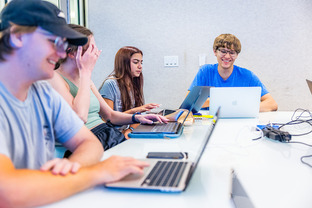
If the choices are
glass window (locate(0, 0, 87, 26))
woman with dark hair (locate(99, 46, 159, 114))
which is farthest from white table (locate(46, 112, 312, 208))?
glass window (locate(0, 0, 87, 26))

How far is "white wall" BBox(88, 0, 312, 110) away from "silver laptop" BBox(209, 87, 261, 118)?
1180 millimetres

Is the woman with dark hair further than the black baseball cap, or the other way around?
the woman with dark hair

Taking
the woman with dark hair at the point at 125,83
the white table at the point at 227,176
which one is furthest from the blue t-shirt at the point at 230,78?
the white table at the point at 227,176

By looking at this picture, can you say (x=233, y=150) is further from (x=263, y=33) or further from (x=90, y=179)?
(x=263, y=33)

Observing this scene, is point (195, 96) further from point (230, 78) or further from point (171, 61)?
point (171, 61)

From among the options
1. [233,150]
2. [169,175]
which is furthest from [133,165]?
[233,150]

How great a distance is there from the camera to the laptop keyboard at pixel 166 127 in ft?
4.08

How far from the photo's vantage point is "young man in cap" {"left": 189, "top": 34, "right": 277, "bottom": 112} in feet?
7.51

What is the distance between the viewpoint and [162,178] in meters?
0.68

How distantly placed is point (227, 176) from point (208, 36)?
228cm

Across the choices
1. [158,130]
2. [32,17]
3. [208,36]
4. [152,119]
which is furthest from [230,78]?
[32,17]

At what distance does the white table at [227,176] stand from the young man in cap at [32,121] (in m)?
0.05

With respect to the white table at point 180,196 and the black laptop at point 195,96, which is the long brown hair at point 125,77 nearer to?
the black laptop at point 195,96

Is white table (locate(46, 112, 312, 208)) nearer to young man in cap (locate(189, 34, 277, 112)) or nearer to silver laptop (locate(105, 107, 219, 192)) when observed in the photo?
silver laptop (locate(105, 107, 219, 192))
